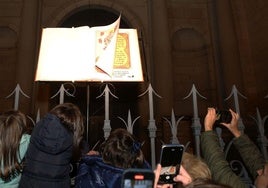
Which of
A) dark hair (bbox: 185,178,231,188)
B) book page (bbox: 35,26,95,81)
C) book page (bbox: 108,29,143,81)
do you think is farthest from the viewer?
book page (bbox: 108,29,143,81)

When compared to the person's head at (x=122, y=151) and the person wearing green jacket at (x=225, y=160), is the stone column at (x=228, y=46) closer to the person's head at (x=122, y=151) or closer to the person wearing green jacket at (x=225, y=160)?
the person wearing green jacket at (x=225, y=160)

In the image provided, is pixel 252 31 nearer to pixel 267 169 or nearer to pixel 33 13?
pixel 33 13

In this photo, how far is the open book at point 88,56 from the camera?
304 cm

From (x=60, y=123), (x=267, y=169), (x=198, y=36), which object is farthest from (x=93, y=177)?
(x=198, y=36)

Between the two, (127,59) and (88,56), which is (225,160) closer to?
(127,59)

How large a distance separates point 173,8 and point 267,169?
8.74 m

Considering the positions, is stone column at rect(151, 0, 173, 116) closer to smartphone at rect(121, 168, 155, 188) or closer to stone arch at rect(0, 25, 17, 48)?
stone arch at rect(0, 25, 17, 48)

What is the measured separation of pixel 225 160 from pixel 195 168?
0.46m

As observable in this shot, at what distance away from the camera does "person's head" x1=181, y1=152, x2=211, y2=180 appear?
179 cm

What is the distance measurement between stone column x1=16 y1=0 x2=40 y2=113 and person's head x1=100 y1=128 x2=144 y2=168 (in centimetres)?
654

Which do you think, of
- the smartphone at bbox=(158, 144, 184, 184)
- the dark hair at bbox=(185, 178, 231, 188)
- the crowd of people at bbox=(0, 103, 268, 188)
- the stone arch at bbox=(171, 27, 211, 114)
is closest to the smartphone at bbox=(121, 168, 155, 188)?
the dark hair at bbox=(185, 178, 231, 188)

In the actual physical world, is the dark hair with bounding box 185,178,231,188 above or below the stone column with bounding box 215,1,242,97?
below

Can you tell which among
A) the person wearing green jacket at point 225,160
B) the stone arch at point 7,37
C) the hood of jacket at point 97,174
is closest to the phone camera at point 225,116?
the person wearing green jacket at point 225,160

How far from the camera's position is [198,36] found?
33.0 ft
